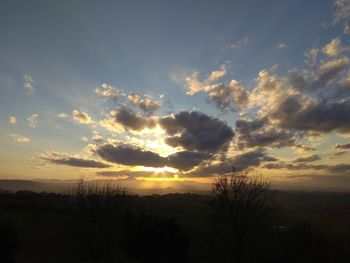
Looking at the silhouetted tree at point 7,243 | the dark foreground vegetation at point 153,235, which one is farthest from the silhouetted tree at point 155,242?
the silhouetted tree at point 7,243

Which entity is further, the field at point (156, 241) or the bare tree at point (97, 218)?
the field at point (156, 241)

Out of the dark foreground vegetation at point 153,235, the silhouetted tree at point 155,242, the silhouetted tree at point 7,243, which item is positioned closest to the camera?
the silhouetted tree at point 7,243

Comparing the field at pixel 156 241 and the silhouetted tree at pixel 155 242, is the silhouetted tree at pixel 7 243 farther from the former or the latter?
the silhouetted tree at pixel 155 242

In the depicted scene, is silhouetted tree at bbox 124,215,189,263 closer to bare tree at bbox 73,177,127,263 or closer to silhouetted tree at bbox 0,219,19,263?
bare tree at bbox 73,177,127,263

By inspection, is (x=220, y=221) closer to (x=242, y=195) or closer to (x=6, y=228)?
(x=242, y=195)

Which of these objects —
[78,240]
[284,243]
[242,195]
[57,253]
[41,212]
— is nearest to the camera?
[78,240]

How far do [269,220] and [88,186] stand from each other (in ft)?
89.2

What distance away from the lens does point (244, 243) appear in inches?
1797

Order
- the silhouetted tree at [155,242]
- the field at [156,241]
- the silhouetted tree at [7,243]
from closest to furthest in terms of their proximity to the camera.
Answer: the silhouetted tree at [7,243], the silhouetted tree at [155,242], the field at [156,241]

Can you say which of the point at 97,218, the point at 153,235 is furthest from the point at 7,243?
the point at 153,235

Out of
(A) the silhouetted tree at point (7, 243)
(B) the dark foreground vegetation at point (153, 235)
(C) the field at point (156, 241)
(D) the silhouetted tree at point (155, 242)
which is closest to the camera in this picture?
(A) the silhouetted tree at point (7, 243)

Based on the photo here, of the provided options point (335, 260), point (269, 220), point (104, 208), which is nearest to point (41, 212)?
point (104, 208)

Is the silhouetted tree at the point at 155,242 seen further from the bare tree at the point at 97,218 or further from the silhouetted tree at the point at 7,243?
the silhouetted tree at the point at 7,243

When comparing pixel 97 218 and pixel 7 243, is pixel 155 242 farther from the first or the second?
pixel 7 243
